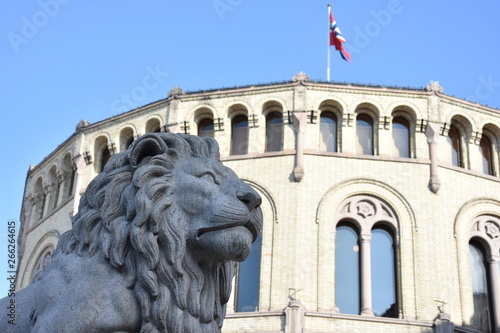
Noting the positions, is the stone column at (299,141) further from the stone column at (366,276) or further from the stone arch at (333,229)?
the stone column at (366,276)

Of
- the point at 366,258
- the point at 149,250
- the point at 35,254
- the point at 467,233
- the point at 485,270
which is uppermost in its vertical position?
the point at 35,254

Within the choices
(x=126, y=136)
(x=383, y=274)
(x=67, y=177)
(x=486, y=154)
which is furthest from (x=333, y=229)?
(x=67, y=177)

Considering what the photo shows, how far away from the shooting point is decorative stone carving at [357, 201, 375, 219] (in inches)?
1045

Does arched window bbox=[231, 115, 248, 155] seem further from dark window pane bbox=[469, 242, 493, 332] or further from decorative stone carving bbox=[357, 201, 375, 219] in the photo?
dark window pane bbox=[469, 242, 493, 332]

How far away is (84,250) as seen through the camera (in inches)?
173

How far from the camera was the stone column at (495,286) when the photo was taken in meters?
25.8

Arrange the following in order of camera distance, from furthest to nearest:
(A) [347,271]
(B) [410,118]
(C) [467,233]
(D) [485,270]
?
1. (B) [410,118]
2. (D) [485,270]
3. (C) [467,233]
4. (A) [347,271]

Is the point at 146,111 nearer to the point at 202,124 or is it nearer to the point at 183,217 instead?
the point at 202,124

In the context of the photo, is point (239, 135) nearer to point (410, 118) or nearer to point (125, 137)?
point (125, 137)

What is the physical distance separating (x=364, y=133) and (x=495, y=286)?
22.0ft

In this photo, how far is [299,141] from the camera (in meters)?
26.9

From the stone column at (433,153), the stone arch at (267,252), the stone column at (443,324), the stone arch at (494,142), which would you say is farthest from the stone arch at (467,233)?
the stone arch at (267,252)

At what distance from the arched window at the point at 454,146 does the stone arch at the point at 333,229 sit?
9.64ft

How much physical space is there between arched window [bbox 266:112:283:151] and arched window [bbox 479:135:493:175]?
285 inches
